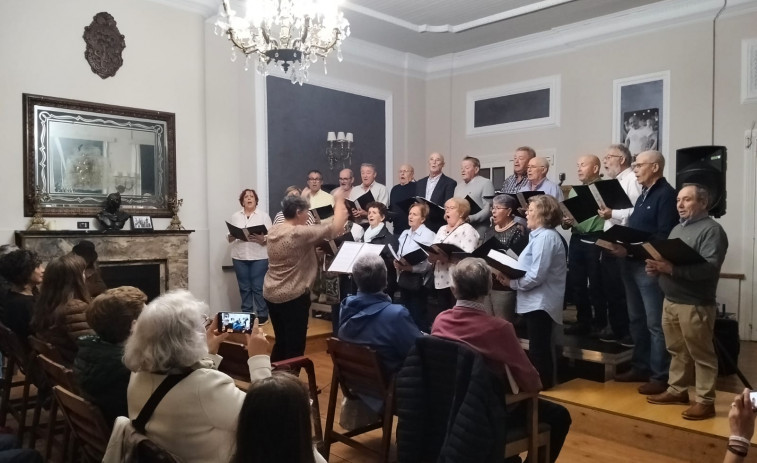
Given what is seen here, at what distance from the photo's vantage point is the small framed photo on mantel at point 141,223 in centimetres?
559

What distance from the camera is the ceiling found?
20.8ft

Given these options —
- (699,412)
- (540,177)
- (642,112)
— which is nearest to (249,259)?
(540,177)

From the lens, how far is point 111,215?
5.39 metres

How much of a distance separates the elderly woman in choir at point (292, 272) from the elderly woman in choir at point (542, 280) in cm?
121

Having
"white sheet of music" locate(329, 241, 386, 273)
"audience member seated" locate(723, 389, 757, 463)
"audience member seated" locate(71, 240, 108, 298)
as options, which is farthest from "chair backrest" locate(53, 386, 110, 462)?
"white sheet of music" locate(329, 241, 386, 273)

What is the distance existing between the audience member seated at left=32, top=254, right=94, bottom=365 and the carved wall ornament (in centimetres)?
323

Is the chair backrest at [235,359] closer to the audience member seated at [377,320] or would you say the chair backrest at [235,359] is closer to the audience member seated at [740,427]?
the audience member seated at [377,320]

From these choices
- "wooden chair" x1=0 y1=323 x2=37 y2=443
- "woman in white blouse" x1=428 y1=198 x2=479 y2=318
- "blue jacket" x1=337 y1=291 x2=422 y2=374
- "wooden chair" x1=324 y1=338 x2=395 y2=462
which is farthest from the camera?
"woman in white blouse" x1=428 y1=198 x2=479 y2=318

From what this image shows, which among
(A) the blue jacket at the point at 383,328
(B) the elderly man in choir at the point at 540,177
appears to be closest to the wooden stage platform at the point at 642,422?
(A) the blue jacket at the point at 383,328

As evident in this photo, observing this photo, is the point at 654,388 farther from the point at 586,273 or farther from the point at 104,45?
the point at 104,45

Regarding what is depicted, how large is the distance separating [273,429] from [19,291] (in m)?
2.66

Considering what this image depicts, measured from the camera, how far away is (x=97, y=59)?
5391 mm

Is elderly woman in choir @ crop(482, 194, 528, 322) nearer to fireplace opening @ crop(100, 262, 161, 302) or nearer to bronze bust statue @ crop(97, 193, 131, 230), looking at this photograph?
fireplace opening @ crop(100, 262, 161, 302)

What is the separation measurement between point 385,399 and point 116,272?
3786mm
